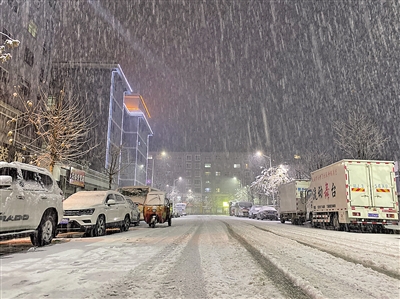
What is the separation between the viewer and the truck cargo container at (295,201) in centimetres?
2130

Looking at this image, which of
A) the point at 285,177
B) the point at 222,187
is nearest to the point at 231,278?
the point at 285,177

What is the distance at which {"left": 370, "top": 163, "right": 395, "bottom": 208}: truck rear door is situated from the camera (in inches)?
563

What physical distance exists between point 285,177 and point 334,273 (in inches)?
1759

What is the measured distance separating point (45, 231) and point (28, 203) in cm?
119

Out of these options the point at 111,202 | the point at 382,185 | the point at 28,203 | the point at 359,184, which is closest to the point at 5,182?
the point at 28,203

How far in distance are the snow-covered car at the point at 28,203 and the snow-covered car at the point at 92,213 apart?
1.85 metres

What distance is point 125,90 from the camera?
57.2 m

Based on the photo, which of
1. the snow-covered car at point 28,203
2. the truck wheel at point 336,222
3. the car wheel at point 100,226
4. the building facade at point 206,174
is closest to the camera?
the snow-covered car at point 28,203

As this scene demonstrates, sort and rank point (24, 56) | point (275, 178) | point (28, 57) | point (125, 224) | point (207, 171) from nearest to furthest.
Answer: point (125, 224)
point (24, 56)
point (28, 57)
point (275, 178)
point (207, 171)

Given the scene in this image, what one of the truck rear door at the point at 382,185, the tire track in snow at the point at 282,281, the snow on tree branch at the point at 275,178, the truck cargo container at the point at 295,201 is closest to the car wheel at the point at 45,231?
the tire track in snow at the point at 282,281

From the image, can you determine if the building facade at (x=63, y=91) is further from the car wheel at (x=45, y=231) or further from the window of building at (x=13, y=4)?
the car wheel at (x=45, y=231)

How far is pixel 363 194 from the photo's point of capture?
1438 cm

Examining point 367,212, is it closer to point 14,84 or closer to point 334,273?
point 334,273

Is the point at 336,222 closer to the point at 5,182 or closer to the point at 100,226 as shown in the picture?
the point at 100,226
